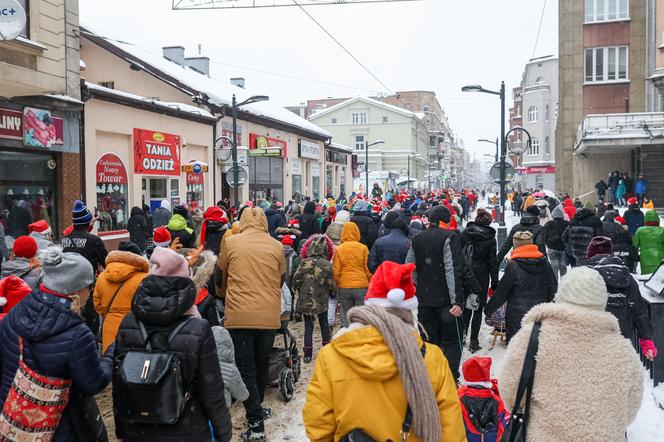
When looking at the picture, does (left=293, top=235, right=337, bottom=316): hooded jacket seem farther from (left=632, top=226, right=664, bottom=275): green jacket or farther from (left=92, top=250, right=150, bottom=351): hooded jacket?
(left=632, top=226, right=664, bottom=275): green jacket

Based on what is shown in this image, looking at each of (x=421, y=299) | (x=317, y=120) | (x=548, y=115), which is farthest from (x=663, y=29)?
(x=317, y=120)

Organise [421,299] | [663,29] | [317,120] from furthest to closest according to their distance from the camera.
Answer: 1. [317,120]
2. [663,29]
3. [421,299]

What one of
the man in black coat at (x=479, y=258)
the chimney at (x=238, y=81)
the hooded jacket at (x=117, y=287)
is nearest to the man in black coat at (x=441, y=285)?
the man in black coat at (x=479, y=258)

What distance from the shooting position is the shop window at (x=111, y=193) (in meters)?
16.0

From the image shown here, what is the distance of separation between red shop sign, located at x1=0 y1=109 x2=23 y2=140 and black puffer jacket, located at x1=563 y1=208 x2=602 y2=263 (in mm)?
11238

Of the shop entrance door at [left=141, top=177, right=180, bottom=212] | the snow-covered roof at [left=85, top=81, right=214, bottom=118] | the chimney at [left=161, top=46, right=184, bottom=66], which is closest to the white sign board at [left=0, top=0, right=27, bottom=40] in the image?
the snow-covered roof at [left=85, top=81, right=214, bottom=118]

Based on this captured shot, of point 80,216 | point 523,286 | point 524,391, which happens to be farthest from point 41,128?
point 524,391

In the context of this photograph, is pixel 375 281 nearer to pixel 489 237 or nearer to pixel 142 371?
pixel 142 371

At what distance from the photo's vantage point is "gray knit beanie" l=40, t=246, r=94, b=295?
10.1 ft

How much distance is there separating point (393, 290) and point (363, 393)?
47 cm

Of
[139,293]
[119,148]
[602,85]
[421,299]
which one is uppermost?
[602,85]

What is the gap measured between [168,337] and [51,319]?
0.60m

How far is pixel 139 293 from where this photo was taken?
3.11 metres

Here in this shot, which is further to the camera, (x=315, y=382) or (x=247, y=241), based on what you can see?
Result: (x=247, y=241)
